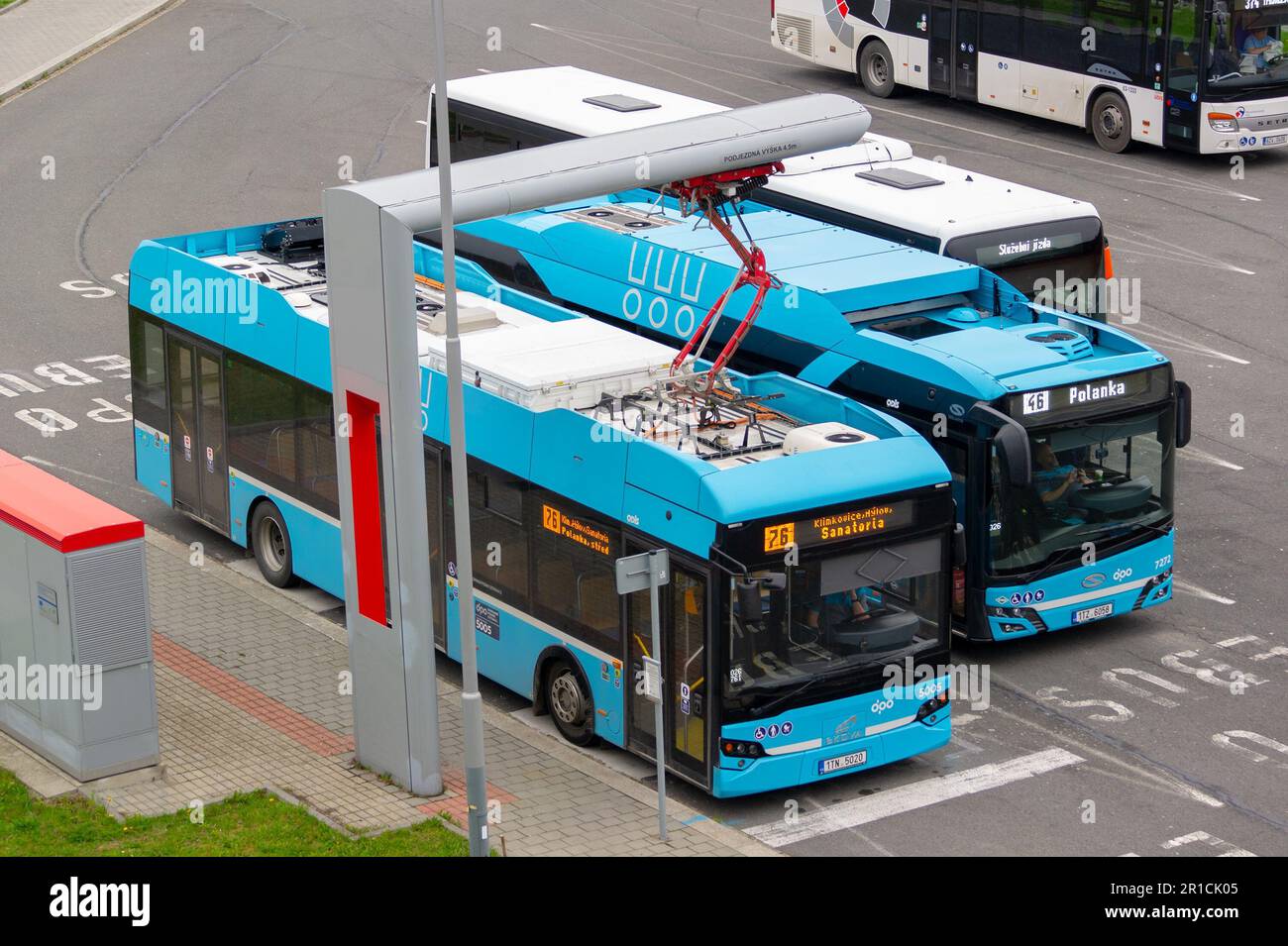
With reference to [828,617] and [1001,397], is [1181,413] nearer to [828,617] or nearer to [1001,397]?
[1001,397]

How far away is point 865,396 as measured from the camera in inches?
669

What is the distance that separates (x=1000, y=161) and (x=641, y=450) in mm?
19949

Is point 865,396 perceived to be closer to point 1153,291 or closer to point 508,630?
point 508,630

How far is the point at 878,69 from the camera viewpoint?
3769cm

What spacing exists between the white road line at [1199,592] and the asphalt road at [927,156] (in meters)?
0.03

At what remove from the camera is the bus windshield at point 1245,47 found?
30500 millimetres

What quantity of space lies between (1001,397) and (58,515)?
721 cm

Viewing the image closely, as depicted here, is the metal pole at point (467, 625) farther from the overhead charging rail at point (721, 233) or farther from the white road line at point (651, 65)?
the white road line at point (651, 65)

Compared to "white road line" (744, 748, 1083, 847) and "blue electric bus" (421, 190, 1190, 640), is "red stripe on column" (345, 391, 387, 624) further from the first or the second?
"blue electric bus" (421, 190, 1190, 640)

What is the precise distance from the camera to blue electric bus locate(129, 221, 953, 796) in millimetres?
13664

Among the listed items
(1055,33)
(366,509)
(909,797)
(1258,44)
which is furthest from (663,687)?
(1055,33)

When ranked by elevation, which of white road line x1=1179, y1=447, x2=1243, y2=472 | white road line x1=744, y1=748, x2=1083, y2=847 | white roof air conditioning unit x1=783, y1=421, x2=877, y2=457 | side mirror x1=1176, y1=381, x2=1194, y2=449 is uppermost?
white roof air conditioning unit x1=783, y1=421, x2=877, y2=457

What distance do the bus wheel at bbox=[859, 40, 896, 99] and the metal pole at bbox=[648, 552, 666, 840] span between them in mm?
24972
